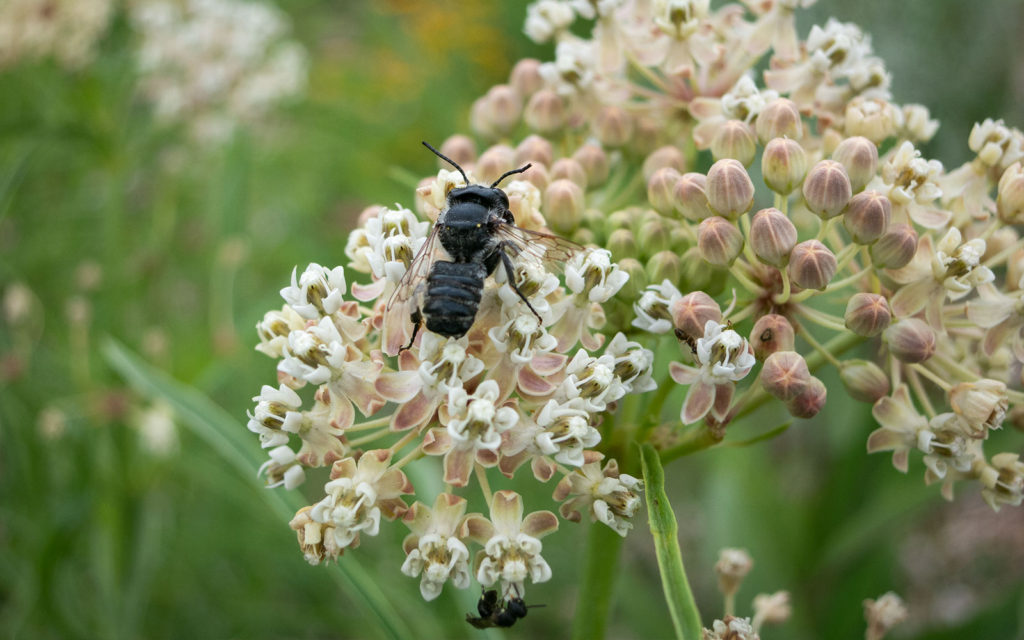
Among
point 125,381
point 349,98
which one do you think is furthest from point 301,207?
point 125,381

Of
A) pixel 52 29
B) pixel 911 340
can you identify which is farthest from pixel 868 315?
pixel 52 29

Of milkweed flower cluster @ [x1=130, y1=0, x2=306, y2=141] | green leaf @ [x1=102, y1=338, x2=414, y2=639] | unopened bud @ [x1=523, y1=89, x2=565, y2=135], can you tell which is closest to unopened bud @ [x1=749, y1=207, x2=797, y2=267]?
unopened bud @ [x1=523, y1=89, x2=565, y2=135]

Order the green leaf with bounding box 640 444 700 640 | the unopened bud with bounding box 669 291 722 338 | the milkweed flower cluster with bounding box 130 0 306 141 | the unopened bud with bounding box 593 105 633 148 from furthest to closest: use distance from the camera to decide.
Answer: the milkweed flower cluster with bounding box 130 0 306 141, the unopened bud with bounding box 593 105 633 148, the unopened bud with bounding box 669 291 722 338, the green leaf with bounding box 640 444 700 640

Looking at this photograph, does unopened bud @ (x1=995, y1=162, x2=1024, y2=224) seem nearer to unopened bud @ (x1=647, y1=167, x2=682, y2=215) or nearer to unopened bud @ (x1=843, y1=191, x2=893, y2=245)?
unopened bud @ (x1=843, y1=191, x2=893, y2=245)

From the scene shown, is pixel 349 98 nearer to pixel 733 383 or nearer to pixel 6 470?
pixel 6 470

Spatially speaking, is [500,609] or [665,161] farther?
[665,161]

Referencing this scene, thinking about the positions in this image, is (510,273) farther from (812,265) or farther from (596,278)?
(812,265)
